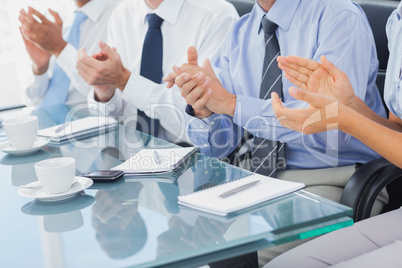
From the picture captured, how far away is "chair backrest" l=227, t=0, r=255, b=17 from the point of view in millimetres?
2362

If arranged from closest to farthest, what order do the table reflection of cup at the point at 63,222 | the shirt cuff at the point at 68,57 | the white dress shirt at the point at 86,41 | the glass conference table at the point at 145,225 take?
the glass conference table at the point at 145,225, the table reflection of cup at the point at 63,222, the shirt cuff at the point at 68,57, the white dress shirt at the point at 86,41

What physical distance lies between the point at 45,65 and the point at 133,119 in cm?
75

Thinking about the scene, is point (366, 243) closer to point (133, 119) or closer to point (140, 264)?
point (140, 264)

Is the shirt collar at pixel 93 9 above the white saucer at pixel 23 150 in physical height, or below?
above

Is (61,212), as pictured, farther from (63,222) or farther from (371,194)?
(371,194)

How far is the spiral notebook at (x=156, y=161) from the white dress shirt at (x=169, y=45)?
57 centimetres

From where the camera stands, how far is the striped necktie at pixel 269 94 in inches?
71.7

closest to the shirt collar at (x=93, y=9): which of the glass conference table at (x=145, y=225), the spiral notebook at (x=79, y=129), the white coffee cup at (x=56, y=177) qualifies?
the spiral notebook at (x=79, y=129)

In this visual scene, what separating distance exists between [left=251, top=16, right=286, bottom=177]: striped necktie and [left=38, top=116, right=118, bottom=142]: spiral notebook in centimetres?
56

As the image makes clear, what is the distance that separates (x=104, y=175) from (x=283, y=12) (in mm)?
901

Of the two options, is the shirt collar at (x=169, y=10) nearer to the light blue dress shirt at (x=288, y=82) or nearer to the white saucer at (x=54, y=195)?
the light blue dress shirt at (x=288, y=82)

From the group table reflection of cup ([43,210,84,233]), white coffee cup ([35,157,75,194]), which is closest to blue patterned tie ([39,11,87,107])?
white coffee cup ([35,157,75,194])

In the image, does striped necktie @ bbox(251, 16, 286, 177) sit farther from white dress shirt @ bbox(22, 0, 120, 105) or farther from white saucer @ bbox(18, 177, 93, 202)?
white dress shirt @ bbox(22, 0, 120, 105)

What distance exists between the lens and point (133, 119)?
95.1 inches
